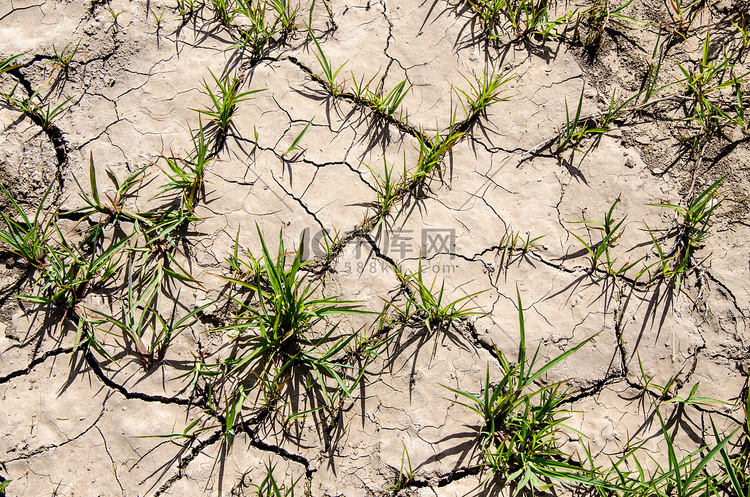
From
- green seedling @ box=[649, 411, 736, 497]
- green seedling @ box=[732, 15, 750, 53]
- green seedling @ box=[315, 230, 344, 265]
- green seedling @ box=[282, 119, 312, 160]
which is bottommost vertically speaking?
green seedling @ box=[649, 411, 736, 497]

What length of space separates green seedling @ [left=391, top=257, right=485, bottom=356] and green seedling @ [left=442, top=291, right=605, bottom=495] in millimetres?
239

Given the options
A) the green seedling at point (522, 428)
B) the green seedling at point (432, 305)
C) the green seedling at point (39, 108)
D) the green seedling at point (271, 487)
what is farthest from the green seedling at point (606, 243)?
the green seedling at point (39, 108)

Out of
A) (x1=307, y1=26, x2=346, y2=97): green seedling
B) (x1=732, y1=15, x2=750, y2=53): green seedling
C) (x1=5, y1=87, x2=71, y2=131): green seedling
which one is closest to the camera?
(x1=5, y1=87, x2=71, y2=131): green seedling

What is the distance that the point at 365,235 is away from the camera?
2.03 m

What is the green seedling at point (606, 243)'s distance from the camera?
1989mm

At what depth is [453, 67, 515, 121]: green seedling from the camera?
2184mm

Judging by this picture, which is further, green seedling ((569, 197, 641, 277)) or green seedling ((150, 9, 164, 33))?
green seedling ((150, 9, 164, 33))

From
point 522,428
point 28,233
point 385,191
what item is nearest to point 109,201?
point 28,233

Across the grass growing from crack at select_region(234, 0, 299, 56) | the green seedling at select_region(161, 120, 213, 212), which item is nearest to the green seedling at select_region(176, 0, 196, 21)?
the grass growing from crack at select_region(234, 0, 299, 56)

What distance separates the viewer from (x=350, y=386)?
183 cm

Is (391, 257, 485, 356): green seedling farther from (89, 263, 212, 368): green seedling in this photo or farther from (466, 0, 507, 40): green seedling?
(466, 0, 507, 40): green seedling

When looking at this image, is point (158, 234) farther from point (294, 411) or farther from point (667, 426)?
point (667, 426)

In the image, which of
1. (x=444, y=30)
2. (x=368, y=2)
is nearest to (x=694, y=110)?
(x=444, y=30)

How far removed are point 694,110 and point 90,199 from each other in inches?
109
